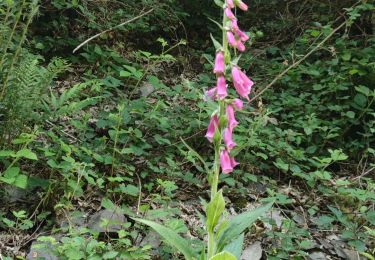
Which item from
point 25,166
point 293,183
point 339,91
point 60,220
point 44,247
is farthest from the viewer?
point 339,91

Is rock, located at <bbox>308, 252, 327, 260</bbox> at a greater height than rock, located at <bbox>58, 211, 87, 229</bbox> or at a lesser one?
lesser

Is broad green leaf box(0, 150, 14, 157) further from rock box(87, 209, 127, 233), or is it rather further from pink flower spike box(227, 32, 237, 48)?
pink flower spike box(227, 32, 237, 48)

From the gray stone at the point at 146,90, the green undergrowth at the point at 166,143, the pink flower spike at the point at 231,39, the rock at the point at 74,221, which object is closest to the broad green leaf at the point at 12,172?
the green undergrowth at the point at 166,143

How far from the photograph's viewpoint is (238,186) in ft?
12.5

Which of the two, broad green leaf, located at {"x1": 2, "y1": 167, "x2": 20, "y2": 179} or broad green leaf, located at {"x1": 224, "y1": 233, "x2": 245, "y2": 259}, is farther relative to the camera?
broad green leaf, located at {"x1": 2, "y1": 167, "x2": 20, "y2": 179}

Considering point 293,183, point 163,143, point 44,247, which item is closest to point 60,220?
point 44,247

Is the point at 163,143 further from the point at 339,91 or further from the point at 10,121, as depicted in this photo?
the point at 339,91

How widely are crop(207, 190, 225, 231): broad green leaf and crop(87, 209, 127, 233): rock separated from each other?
1.00 m

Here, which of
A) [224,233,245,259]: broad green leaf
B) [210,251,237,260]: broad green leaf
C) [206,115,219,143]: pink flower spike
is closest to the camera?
[210,251,237,260]: broad green leaf

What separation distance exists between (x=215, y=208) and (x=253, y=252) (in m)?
1.15

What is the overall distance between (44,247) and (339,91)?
3450 mm

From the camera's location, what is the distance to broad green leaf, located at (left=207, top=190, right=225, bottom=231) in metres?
2.13

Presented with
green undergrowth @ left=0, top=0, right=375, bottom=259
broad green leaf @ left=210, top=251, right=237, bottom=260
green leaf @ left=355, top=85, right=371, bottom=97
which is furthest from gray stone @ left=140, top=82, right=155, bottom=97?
broad green leaf @ left=210, top=251, right=237, bottom=260

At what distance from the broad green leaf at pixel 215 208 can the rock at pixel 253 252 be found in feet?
3.38
